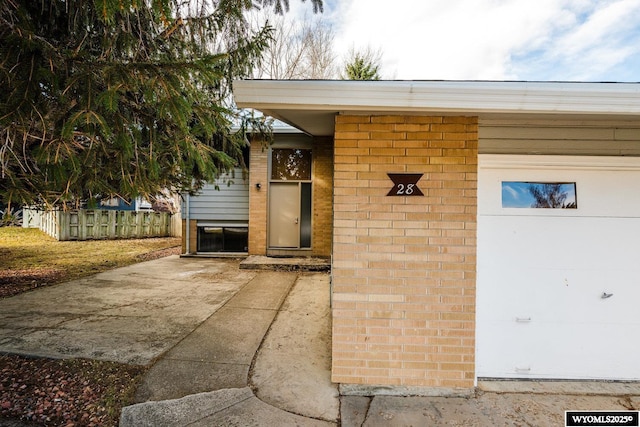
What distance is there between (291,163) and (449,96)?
271 inches

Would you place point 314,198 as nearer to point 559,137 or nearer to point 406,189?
point 406,189

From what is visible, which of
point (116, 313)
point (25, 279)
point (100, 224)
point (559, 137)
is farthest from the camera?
point (100, 224)

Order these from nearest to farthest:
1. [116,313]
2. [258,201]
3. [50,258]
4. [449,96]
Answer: [449,96]
[116,313]
[258,201]
[50,258]

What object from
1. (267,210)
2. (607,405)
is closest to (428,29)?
(267,210)

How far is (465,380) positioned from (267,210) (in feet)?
22.8

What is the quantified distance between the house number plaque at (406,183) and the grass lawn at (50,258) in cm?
687

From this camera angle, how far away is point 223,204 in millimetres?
9695

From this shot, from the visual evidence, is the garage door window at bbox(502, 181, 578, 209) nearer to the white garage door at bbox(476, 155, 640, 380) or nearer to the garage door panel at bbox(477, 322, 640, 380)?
the white garage door at bbox(476, 155, 640, 380)

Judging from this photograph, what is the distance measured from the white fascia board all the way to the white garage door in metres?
0.70

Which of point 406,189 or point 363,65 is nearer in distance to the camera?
point 406,189

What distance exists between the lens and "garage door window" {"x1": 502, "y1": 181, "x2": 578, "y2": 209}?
3.01 metres

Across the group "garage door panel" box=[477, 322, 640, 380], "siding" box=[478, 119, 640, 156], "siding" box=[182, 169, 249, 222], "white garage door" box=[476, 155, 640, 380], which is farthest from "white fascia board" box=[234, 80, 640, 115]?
"siding" box=[182, 169, 249, 222]

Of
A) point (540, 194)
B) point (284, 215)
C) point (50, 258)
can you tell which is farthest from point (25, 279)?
point (540, 194)

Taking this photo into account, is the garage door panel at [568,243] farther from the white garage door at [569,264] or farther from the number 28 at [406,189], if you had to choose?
the number 28 at [406,189]
